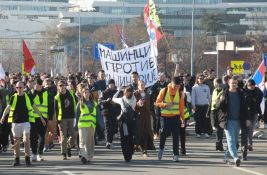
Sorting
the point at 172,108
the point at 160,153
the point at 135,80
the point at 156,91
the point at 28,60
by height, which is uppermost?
the point at 28,60

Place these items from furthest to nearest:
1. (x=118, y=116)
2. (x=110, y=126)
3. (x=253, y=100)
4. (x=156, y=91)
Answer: (x=156, y=91), (x=110, y=126), (x=253, y=100), (x=118, y=116)

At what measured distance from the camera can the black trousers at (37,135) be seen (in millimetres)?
19172

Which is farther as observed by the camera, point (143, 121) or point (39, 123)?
point (143, 121)

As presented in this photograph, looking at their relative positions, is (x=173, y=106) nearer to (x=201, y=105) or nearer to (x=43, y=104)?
(x=43, y=104)

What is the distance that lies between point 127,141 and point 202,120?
690 cm

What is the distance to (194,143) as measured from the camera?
2356 cm

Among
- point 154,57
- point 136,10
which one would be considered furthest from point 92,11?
point 154,57

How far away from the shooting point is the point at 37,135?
19.4 meters

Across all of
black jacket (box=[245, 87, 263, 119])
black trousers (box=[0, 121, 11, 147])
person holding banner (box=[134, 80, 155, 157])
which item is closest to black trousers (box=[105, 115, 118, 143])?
person holding banner (box=[134, 80, 155, 157])

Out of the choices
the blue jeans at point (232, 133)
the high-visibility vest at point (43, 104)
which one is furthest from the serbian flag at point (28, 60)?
the blue jeans at point (232, 133)

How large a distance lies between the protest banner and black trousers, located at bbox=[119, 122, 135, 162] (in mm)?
3209

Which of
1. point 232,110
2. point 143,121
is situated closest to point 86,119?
point 143,121

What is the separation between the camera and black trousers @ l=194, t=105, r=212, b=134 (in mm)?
25203

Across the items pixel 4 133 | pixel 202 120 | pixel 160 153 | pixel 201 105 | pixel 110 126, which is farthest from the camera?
pixel 202 120
